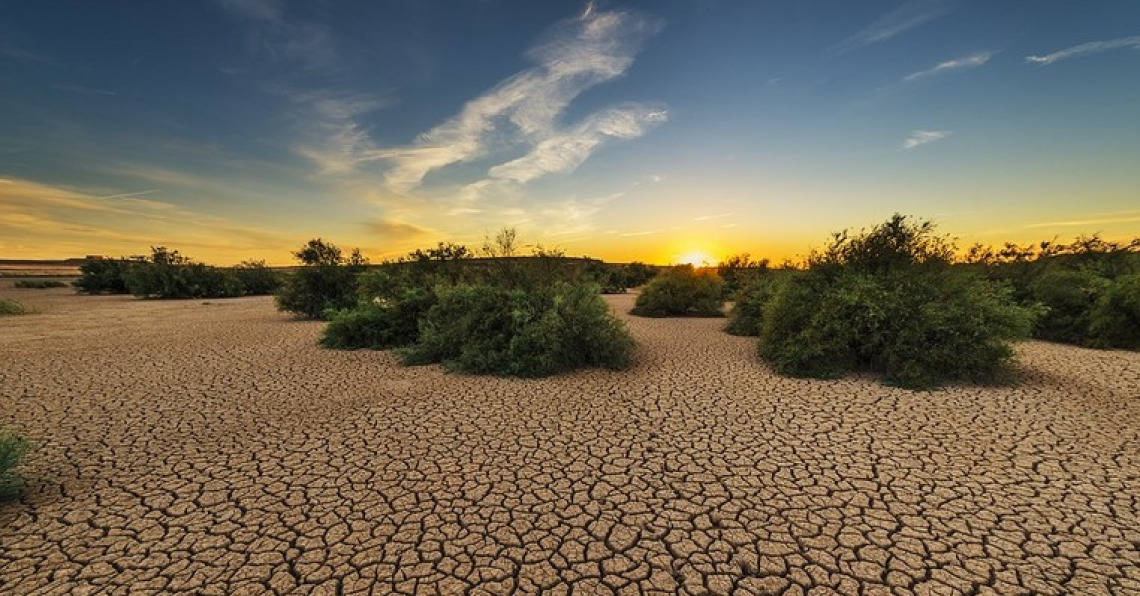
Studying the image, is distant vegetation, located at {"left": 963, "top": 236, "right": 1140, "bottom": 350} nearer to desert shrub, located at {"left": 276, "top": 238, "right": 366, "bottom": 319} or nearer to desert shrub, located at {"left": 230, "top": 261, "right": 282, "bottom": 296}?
desert shrub, located at {"left": 276, "top": 238, "right": 366, "bottom": 319}

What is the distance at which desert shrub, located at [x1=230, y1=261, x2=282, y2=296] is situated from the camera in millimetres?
30984

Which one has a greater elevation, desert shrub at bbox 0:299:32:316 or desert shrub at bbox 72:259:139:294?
desert shrub at bbox 72:259:139:294

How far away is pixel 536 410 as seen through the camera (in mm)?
6434

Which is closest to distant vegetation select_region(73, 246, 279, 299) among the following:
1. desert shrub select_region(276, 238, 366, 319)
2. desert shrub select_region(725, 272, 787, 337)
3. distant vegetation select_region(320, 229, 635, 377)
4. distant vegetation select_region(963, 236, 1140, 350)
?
desert shrub select_region(276, 238, 366, 319)

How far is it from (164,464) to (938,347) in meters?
11.1

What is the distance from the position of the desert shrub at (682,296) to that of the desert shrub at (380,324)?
30.4 feet

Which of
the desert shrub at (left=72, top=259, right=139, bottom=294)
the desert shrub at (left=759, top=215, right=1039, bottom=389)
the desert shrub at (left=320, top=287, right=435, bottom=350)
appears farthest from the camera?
the desert shrub at (left=72, top=259, right=139, bottom=294)

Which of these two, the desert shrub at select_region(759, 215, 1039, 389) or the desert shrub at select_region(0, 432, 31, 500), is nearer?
the desert shrub at select_region(0, 432, 31, 500)

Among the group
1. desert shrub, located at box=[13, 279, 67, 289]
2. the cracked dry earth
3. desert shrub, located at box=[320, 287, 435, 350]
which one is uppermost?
desert shrub, located at box=[13, 279, 67, 289]

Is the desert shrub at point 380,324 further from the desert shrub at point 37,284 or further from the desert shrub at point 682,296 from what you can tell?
the desert shrub at point 37,284

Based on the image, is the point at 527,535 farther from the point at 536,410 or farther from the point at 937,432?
the point at 937,432

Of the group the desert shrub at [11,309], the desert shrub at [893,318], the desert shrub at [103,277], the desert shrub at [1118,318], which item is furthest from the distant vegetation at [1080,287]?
the desert shrub at [103,277]

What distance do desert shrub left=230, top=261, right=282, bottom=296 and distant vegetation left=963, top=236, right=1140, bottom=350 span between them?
37.8 meters

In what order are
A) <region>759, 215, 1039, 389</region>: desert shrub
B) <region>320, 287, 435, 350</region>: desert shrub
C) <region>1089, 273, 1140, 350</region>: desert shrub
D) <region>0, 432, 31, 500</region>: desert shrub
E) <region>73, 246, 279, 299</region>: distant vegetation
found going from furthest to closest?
<region>73, 246, 279, 299</region>: distant vegetation < <region>320, 287, 435, 350</region>: desert shrub < <region>1089, 273, 1140, 350</region>: desert shrub < <region>759, 215, 1039, 389</region>: desert shrub < <region>0, 432, 31, 500</region>: desert shrub
